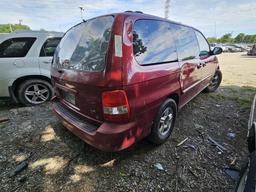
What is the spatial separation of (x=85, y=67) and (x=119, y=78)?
50cm

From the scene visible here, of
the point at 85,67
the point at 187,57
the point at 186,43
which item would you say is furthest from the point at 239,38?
the point at 85,67

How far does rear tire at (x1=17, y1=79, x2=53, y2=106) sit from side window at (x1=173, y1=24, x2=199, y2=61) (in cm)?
316

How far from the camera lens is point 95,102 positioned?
1926mm

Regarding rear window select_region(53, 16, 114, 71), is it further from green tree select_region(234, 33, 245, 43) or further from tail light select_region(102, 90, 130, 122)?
green tree select_region(234, 33, 245, 43)

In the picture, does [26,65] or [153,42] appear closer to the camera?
[153,42]

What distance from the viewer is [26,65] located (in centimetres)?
395

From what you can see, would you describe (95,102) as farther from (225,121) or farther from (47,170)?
(225,121)

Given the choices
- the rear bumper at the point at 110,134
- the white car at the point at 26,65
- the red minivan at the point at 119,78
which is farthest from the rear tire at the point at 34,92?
the rear bumper at the point at 110,134

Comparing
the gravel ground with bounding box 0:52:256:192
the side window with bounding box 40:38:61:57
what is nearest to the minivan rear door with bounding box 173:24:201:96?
the gravel ground with bounding box 0:52:256:192

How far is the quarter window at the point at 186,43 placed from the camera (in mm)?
2850

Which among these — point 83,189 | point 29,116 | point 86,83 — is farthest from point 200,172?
point 29,116

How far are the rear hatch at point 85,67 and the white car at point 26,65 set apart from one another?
180cm

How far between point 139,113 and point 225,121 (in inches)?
98.0

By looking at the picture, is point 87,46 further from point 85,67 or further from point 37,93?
point 37,93
